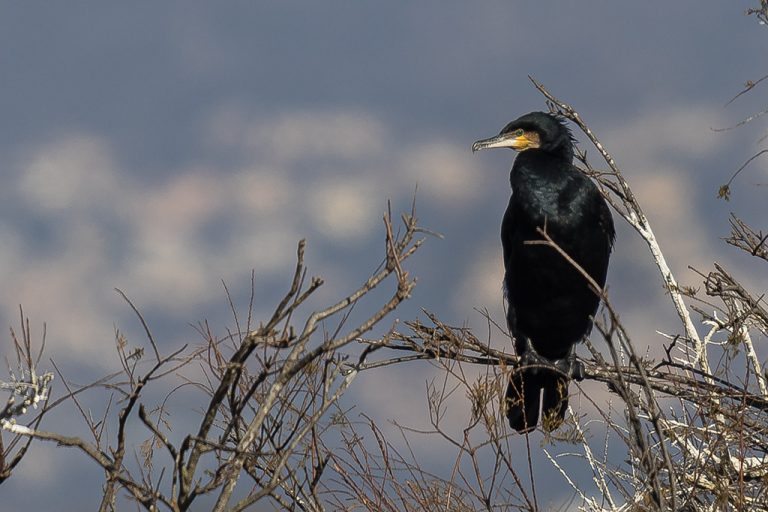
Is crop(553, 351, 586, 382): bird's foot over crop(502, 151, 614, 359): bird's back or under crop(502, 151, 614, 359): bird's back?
under

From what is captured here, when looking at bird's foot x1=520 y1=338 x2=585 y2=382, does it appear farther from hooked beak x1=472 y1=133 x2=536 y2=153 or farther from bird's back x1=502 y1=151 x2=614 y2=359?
hooked beak x1=472 y1=133 x2=536 y2=153

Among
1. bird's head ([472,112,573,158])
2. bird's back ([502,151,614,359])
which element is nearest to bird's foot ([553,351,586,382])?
bird's back ([502,151,614,359])

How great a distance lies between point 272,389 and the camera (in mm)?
2652

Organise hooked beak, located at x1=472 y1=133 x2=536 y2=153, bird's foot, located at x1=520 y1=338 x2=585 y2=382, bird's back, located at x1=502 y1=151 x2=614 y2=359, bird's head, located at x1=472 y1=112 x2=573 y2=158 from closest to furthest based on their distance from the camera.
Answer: bird's back, located at x1=502 y1=151 x2=614 y2=359 < bird's foot, located at x1=520 y1=338 x2=585 y2=382 < bird's head, located at x1=472 y1=112 x2=573 y2=158 < hooked beak, located at x1=472 y1=133 x2=536 y2=153

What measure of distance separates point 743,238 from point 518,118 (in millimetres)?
2040

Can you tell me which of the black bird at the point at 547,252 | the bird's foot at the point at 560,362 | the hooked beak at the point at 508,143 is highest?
the hooked beak at the point at 508,143

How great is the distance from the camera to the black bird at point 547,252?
239 inches

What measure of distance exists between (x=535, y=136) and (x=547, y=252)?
3.18 ft

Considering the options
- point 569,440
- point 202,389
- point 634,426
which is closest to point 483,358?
point 569,440

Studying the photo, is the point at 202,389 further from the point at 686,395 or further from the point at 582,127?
the point at 582,127

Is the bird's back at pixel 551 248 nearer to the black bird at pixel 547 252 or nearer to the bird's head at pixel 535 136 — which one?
the black bird at pixel 547 252

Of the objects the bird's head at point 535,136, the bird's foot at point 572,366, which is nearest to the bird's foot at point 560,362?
the bird's foot at point 572,366

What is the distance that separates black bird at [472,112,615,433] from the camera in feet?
19.9

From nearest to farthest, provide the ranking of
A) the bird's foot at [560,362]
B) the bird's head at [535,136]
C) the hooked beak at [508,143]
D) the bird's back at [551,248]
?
the bird's back at [551,248] → the bird's foot at [560,362] → the bird's head at [535,136] → the hooked beak at [508,143]
